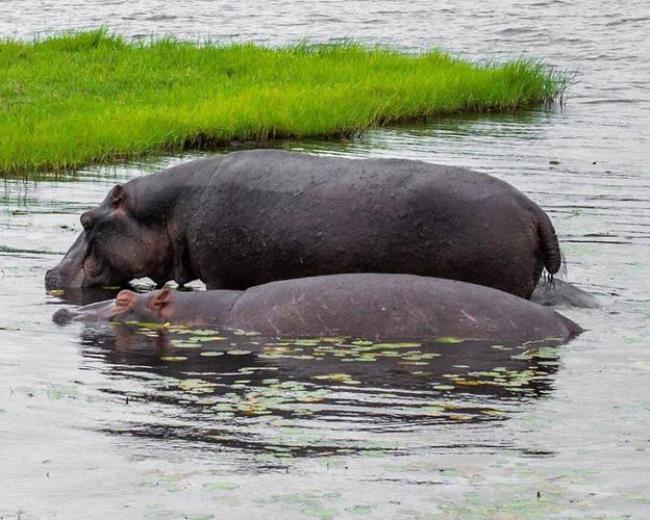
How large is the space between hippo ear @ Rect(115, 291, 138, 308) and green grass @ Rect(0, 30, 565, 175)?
5245mm

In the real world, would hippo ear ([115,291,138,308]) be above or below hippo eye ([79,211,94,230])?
below

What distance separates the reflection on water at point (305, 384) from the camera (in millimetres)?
6203

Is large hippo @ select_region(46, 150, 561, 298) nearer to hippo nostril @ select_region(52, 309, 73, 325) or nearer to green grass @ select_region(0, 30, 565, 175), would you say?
hippo nostril @ select_region(52, 309, 73, 325)

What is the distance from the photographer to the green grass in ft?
48.6

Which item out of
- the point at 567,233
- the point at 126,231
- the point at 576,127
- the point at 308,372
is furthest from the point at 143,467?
the point at 576,127

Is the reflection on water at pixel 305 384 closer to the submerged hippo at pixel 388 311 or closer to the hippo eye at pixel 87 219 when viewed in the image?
the submerged hippo at pixel 388 311

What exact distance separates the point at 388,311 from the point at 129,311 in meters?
1.48

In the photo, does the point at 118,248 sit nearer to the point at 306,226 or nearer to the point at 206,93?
the point at 306,226

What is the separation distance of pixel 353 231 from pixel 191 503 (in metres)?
3.75

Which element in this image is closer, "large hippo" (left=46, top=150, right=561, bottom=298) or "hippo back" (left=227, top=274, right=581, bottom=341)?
"hippo back" (left=227, top=274, right=581, bottom=341)

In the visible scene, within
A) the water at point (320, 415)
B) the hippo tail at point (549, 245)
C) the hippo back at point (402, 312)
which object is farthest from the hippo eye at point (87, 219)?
the hippo tail at point (549, 245)

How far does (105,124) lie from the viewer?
50.1ft

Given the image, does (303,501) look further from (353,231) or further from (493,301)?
(353,231)

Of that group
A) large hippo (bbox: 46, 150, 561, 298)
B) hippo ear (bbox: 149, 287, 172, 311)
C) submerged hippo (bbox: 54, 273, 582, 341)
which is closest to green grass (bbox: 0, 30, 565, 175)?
large hippo (bbox: 46, 150, 561, 298)
